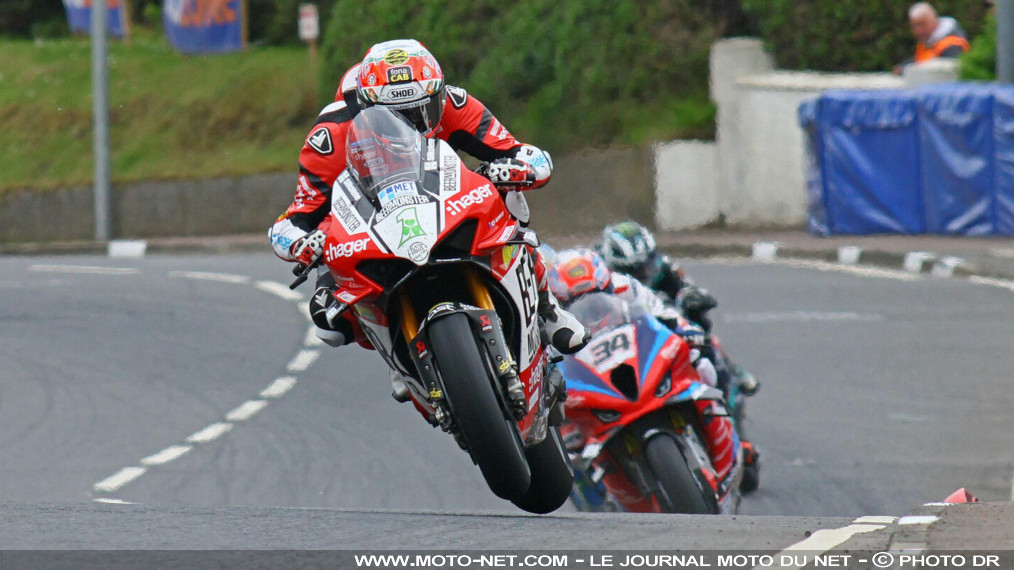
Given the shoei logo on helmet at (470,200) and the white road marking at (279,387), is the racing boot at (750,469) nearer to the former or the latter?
the shoei logo on helmet at (470,200)

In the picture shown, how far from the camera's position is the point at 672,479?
263 inches

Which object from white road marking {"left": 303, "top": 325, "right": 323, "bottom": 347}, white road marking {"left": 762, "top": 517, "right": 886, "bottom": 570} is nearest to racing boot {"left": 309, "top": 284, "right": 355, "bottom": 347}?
white road marking {"left": 762, "top": 517, "right": 886, "bottom": 570}

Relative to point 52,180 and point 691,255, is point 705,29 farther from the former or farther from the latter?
point 52,180

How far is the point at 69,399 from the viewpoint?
10.8m

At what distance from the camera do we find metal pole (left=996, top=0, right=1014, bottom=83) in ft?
63.6

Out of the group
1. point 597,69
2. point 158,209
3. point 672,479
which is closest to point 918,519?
point 672,479

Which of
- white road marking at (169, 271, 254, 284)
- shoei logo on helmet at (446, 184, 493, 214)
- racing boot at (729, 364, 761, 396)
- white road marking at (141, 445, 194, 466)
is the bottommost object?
white road marking at (169, 271, 254, 284)

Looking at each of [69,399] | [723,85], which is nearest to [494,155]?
[69,399]

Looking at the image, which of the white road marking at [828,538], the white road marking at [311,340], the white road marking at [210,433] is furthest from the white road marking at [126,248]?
the white road marking at [828,538]

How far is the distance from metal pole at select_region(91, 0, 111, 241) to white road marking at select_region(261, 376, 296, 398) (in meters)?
15.7

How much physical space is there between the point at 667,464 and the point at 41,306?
389 inches

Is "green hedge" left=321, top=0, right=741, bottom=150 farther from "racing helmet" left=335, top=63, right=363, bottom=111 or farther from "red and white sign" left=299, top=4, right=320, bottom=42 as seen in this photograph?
"racing helmet" left=335, top=63, right=363, bottom=111

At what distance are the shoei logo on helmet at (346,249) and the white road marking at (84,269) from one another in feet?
44.0

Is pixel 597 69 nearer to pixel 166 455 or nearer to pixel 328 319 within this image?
pixel 166 455
